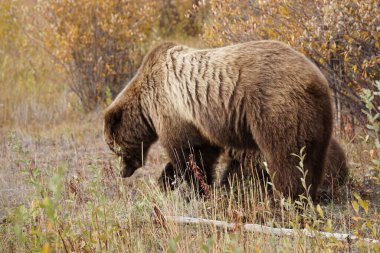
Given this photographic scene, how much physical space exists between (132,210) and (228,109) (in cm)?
125

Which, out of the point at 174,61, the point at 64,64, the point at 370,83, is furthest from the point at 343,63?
the point at 64,64

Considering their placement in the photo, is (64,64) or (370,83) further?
(64,64)

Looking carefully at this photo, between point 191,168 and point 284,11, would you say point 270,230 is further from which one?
point 284,11

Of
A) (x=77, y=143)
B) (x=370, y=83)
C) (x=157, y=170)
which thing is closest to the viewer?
(x=370, y=83)

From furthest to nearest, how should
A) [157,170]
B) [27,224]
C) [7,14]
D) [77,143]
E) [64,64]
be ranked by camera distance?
[7,14]
[64,64]
[77,143]
[157,170]
[27,224]

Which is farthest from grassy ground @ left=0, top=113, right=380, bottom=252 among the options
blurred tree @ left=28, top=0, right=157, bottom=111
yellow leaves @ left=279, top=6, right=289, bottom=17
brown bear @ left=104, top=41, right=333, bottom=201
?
blurred tree @ left=28, top=0, right=157, bottom=111

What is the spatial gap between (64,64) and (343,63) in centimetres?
640

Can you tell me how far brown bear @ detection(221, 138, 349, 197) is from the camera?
239 inches

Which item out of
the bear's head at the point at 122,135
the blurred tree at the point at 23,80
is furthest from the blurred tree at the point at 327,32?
the blurred tree at the point at 23,80

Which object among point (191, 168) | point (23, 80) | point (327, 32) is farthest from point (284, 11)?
point (23, 80)

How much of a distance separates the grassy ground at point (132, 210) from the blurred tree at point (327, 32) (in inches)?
32.9

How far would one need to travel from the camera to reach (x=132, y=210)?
5277 millimetres

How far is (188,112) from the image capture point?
238 inches

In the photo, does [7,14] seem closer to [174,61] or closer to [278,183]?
[174,61]
